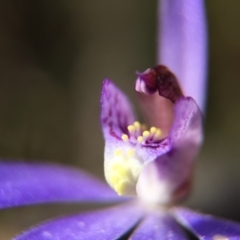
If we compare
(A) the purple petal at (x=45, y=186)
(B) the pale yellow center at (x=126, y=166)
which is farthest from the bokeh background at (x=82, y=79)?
(B) the pale yellow center at (x=126, y=166)

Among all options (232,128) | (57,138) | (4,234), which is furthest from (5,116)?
(232,128)

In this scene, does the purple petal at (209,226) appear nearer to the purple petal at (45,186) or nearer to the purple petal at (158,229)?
the purple petal at (158,229)

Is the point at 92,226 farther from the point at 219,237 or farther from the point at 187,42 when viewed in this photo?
the point at 187,42

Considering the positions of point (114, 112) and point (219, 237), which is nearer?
point (219, 237)

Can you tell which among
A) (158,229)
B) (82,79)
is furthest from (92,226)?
(82,79)

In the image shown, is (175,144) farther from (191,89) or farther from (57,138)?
(57,138)

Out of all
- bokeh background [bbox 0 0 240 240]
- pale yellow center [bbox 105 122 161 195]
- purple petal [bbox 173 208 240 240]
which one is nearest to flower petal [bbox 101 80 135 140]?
pale yellow center [bbox 105 122 161 195]
